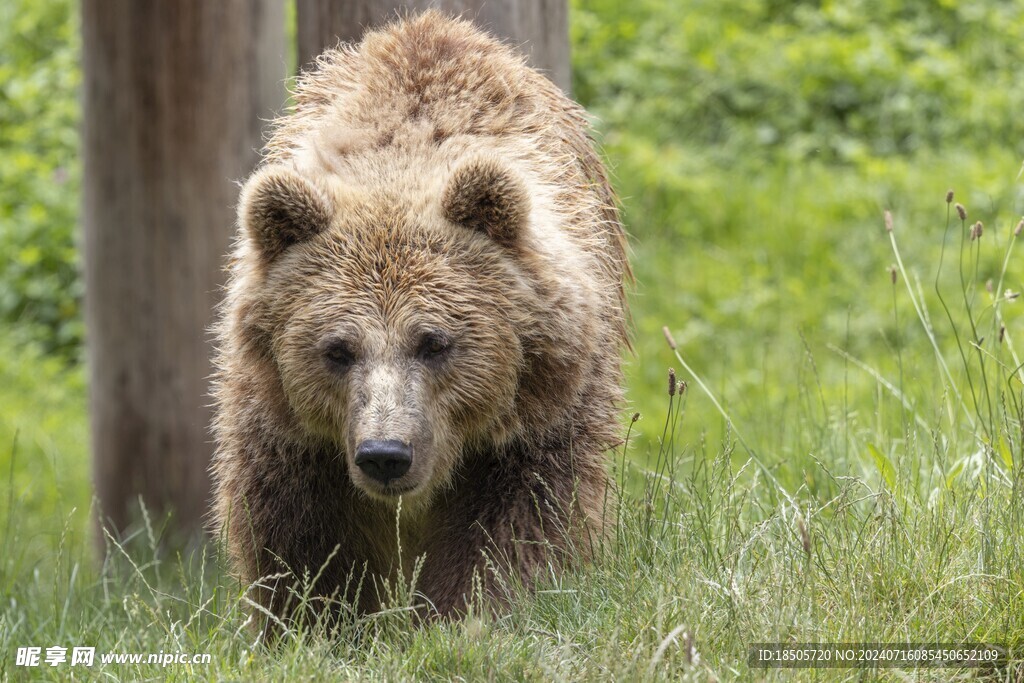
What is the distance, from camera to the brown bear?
12.6 feet

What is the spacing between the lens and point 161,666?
3494 mm

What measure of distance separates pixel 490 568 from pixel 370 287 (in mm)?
926

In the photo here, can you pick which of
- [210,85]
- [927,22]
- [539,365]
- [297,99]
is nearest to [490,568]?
[539,365]

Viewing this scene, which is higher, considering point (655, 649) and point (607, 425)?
point (607, 425)

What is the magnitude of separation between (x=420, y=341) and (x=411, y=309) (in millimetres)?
100

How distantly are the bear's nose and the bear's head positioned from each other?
0.05 m

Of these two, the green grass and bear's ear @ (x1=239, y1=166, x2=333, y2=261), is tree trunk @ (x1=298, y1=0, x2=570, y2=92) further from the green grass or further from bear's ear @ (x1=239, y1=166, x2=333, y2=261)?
the green grass

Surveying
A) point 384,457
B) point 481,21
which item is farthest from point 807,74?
point 384,457

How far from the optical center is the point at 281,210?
155 inches

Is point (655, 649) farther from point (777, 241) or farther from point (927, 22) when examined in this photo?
point (927, 22)

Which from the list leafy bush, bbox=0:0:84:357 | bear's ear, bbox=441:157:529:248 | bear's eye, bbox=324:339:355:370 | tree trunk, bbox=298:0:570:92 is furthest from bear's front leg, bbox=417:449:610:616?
leafy bush, bbox=0:0:84:357

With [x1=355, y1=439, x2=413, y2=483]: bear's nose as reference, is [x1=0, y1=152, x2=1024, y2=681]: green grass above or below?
below

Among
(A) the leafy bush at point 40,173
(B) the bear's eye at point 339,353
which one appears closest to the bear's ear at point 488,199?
(B) the bear's eye at point 339,353

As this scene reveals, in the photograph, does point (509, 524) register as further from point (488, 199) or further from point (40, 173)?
point (40, 173)
